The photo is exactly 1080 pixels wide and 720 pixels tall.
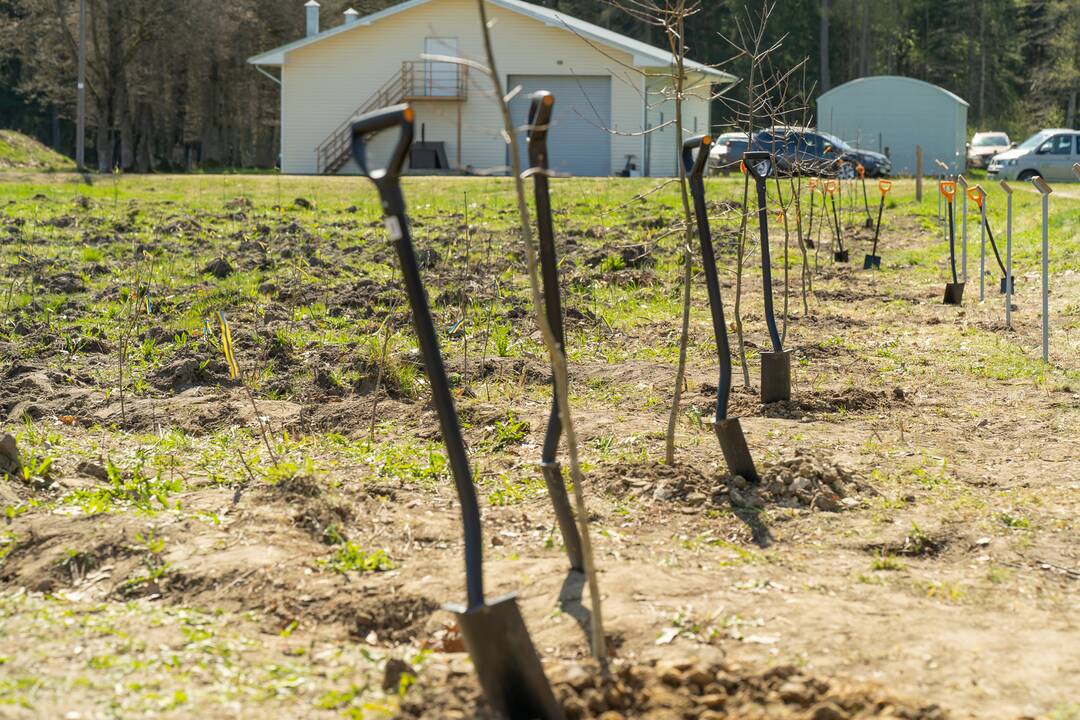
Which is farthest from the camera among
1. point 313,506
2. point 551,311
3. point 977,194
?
point 977,194

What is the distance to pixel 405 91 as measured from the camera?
38.3m

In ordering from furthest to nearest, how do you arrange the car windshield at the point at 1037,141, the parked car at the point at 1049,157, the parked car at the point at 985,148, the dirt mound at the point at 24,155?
the parked car at the point at 985,148 → the dirt mound at the point at 24,155 → the car windshield at the point at 1037,141 → the parked car at the point at 1049,157

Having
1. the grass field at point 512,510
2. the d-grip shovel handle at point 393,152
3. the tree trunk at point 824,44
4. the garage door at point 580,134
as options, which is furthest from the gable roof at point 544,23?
the d-grip shovel handle at point 393,152

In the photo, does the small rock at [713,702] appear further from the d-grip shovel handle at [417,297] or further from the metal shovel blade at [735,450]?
the metal shovel blade at [735,450]

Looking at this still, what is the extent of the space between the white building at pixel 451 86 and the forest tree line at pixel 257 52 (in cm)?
492

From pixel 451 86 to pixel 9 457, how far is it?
111 ft

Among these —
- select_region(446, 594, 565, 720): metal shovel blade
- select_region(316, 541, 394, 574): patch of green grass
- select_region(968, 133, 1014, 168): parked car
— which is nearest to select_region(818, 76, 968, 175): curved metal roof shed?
select_region(968, 133, 1014, 168): parked car

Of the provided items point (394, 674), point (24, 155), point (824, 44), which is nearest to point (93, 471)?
point (394, 674)

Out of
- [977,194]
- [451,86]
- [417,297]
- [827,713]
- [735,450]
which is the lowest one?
[827,713]

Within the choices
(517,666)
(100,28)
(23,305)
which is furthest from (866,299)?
(100,28)

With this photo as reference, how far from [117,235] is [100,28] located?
3018cm

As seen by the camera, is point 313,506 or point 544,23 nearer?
point 313,506

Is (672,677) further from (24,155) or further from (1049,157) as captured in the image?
(24,155)

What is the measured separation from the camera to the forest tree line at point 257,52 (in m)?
42.8
